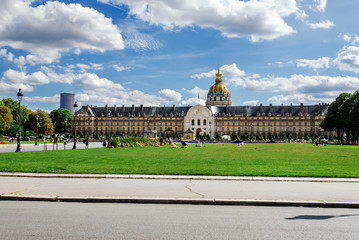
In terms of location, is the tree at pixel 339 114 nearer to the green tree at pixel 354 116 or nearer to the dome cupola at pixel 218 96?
the green tree at pixel 354 116

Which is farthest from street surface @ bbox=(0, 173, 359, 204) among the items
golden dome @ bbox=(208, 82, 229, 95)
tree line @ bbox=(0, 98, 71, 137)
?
golden dome @ bbox=(208, 82, 229, 95)

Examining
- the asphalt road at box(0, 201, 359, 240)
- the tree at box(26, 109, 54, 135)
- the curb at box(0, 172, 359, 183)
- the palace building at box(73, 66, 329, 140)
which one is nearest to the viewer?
the asphalt road at box(0, 201, 359, 240)

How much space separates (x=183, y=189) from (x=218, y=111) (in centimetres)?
14316

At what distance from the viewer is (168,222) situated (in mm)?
7602

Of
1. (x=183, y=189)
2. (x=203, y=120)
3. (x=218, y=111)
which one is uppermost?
(x=218, y=111)

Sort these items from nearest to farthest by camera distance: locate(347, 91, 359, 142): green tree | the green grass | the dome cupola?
the green grass → locate(347, 91, 359, 142): green tree → the dome cupola

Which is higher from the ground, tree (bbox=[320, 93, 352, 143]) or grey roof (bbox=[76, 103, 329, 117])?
grey roof (bbox=[76, 103, 329, 117])

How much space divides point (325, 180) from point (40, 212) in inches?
395

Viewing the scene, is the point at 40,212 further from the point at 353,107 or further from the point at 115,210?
the point at 353,107

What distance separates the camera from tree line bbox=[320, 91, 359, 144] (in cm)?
6475

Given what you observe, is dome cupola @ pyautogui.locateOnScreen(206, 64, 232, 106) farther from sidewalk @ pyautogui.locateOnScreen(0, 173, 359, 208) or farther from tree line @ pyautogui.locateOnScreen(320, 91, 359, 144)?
sidewalk @ pyautogui.locateOnScreen(0, 173, 359, 208)

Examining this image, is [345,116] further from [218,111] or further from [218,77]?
[218,77]

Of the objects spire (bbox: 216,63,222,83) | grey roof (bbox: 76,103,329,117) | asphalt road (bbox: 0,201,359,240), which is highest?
spire (bbox: 216,63,222,83)

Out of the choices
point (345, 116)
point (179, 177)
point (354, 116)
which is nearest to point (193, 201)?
point (179, 177)
